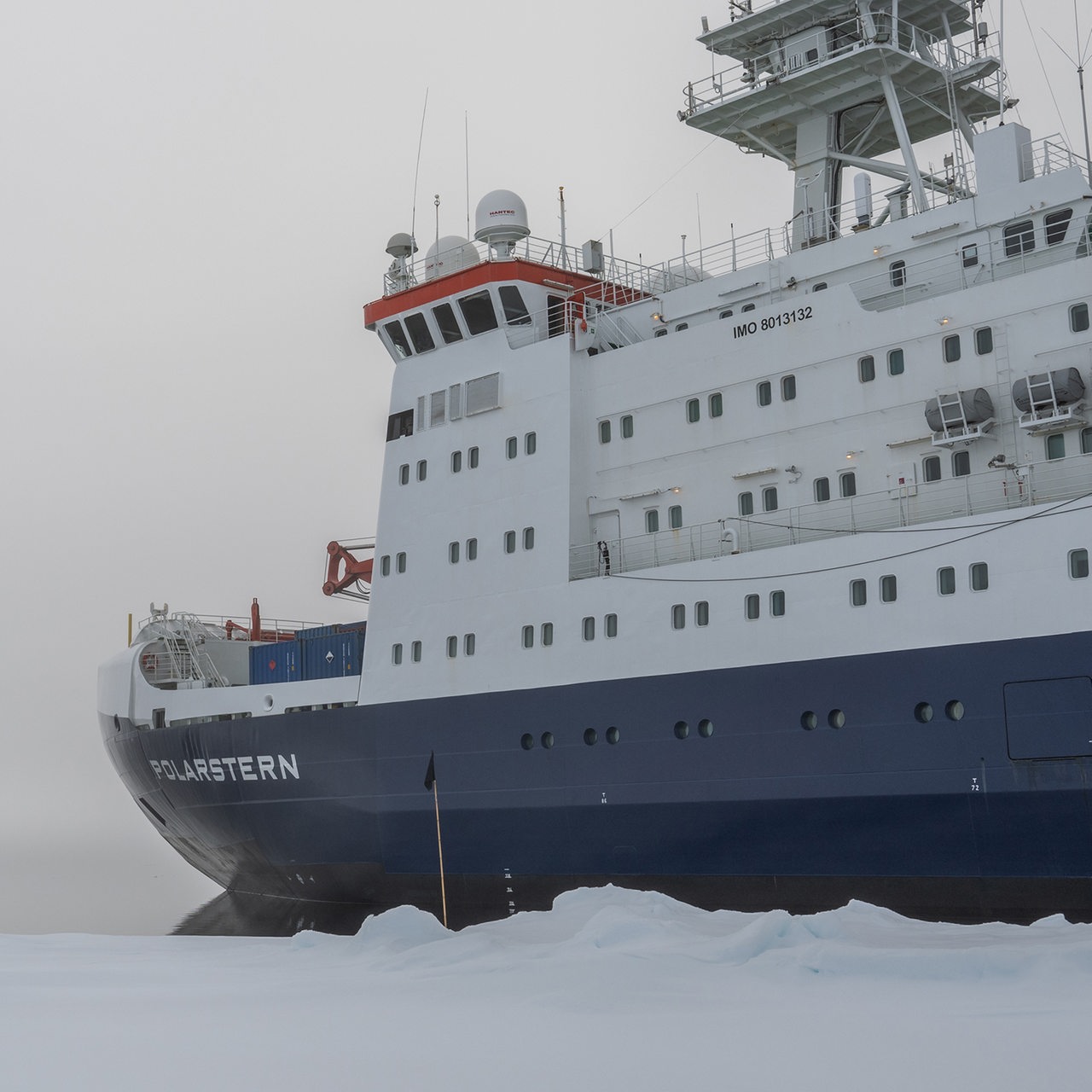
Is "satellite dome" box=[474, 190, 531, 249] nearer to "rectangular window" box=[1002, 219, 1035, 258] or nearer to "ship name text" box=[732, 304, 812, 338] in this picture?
"ship name text" box=[732, 304, 812, 338]

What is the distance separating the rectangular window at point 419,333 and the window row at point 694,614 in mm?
8225

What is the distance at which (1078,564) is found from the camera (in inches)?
576

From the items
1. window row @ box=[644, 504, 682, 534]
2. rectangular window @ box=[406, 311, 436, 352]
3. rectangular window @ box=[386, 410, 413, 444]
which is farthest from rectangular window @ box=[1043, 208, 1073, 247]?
rectangular window @ box=[386, 410, 413, 444]

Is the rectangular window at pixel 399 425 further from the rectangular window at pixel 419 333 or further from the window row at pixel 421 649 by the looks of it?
the window row at pixel 421 649

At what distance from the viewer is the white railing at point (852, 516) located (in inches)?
620

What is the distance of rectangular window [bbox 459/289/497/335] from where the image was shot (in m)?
22.7

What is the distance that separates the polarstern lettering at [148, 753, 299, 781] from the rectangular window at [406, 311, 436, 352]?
8.00 m

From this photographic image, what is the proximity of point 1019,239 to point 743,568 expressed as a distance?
6.07 metres

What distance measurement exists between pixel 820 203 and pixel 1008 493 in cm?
784

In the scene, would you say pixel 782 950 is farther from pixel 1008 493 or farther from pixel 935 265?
pixel 935 265

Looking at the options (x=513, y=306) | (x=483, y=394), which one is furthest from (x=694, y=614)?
(x=513, y=306)

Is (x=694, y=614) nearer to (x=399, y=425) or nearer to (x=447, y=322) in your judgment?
(x=399, y=425)

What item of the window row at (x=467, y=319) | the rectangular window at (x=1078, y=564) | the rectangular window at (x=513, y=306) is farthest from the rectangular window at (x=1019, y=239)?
the rectangular window at (x=513, y=306)

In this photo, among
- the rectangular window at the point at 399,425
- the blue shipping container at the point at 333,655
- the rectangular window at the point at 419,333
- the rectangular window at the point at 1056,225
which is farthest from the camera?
the rectangular window at the point at 419,333
